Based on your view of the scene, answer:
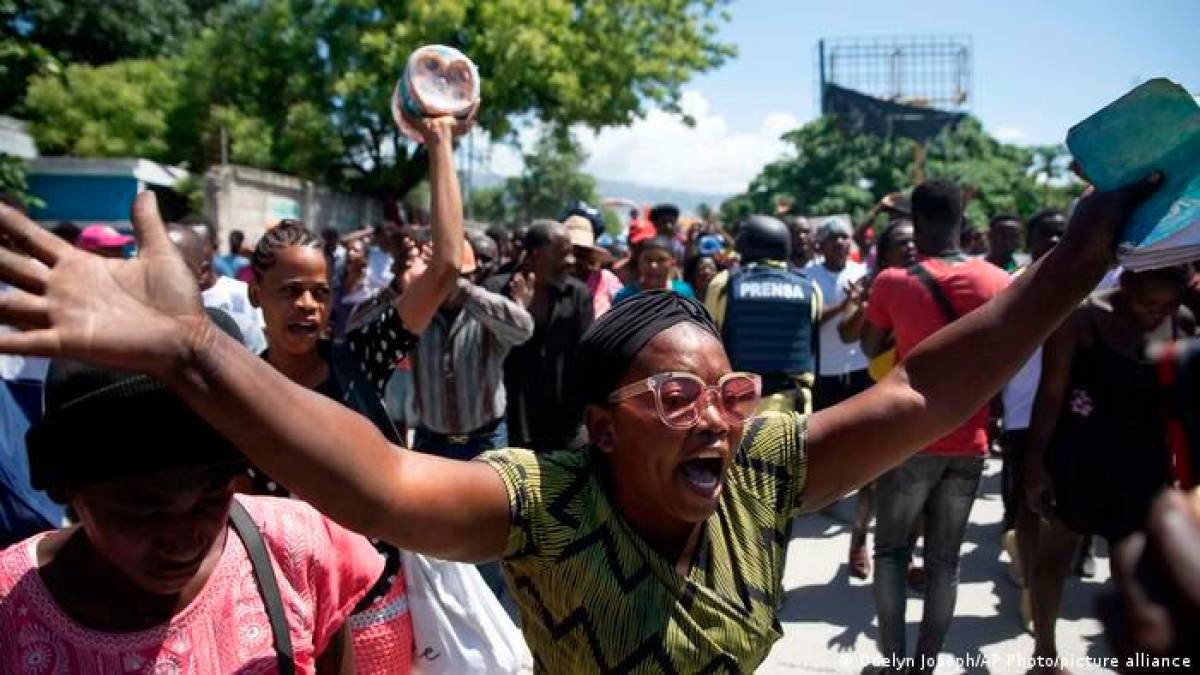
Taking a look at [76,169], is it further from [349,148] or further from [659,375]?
[659,375]

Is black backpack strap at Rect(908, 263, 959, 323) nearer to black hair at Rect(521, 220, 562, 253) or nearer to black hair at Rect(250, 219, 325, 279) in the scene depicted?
black hair at Rect(521, 220, 562, 253)

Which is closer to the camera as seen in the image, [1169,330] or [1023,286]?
[1023,286]

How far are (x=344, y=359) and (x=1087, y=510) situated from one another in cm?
311

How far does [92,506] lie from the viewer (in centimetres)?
150

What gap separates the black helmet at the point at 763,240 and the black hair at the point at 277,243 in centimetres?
309

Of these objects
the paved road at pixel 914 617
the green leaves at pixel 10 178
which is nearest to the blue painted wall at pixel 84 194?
the green leaves at pixel 10 178

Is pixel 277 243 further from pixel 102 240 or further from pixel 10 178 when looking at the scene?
pixel 10 178

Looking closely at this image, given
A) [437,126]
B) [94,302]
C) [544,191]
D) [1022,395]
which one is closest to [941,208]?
[1022,395]

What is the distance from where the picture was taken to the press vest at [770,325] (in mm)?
5645

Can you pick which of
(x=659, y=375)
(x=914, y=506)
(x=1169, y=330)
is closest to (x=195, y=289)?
(x=659, y=375)

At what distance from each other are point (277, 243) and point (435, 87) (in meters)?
0.73

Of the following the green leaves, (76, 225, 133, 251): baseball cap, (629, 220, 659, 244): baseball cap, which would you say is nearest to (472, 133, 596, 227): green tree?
the green leaves

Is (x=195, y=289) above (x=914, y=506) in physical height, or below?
above

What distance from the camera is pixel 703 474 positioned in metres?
1.88
